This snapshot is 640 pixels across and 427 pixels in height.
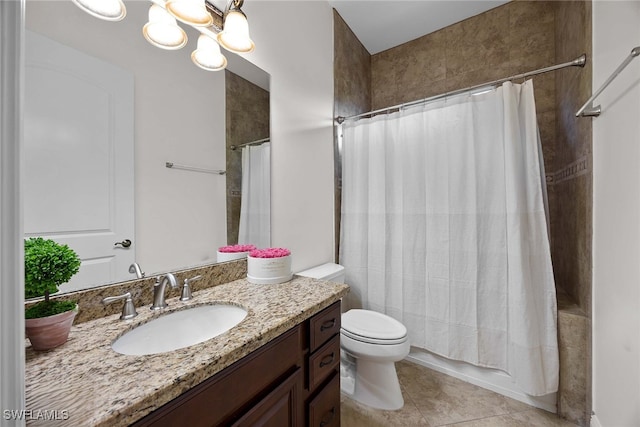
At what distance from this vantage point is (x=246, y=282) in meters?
1.21

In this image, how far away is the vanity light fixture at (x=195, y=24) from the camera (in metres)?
0.81

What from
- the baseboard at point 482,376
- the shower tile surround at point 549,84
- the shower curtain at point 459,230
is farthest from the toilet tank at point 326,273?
the baseboard at point 482,376

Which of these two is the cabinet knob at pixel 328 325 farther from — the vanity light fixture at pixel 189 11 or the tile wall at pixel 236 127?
the vanity light fixture at pixel 189 11

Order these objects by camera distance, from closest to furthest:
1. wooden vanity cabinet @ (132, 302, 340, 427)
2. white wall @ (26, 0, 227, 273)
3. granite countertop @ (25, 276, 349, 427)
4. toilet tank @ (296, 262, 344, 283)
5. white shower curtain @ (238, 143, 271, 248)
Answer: granite countertop @ (25, 276, 349, 427) → wooden vanity cabinet @ (132, 302, 340, 427) → white wall @ (26, 0, 227, 273) → white shower curtain @ (238, 143, 271, 248) → toilet tank @ (296, 262, 344, 283)

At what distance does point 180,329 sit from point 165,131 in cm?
74

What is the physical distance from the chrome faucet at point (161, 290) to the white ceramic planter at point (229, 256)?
30cm

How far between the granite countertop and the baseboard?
4.74 feet

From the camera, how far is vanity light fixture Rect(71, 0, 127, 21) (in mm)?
767

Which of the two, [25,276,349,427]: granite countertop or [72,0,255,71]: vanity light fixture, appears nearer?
[25,276,349,427]: granite countertop

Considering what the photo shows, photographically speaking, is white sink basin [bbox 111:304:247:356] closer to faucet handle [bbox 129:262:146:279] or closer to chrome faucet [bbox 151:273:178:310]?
chrome faucet [bbox 151:273:178:310]

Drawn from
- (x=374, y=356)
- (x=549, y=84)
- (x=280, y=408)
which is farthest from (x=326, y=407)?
(x=549, y=84)

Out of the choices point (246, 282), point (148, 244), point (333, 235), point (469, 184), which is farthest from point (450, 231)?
point (148, 244)

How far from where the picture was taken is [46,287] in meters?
0.61

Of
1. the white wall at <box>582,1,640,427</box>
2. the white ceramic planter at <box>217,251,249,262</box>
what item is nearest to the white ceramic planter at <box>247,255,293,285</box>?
the white ceramic planter at <box>217,251,249,262</box>
